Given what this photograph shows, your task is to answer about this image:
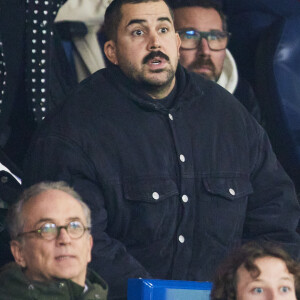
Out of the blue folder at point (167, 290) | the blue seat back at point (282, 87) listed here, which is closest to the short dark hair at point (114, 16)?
the blue seat back at point (282, 87)

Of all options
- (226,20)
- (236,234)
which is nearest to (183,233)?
(236,234)

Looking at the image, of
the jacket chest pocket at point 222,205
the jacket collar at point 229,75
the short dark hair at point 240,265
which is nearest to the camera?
the short dark hair at point 240,265

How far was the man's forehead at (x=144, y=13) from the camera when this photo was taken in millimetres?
3701

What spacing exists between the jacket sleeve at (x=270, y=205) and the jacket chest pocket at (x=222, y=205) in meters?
0.07

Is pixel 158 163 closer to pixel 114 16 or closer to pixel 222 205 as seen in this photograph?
pixel 222 205

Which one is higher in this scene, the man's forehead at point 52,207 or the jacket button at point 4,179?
the jacket button at point 4,179

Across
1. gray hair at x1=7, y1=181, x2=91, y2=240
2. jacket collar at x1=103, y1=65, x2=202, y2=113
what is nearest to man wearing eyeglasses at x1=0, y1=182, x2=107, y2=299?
gray hair at x1=7, y1=181, x2=91, y2=240

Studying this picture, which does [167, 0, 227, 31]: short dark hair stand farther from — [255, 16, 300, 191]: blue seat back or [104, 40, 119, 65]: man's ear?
[104, 40, 119, 65]: man's ear

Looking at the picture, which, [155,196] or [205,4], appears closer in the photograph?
[155,196]

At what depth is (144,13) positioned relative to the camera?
3.71 m

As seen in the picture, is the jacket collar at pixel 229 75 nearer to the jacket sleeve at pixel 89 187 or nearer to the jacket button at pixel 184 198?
the jacket button at pixel 184 198

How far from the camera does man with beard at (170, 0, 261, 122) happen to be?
4328mm

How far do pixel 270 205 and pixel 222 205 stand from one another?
7.4 inches

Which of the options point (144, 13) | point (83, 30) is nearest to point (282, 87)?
point (83, 30)
